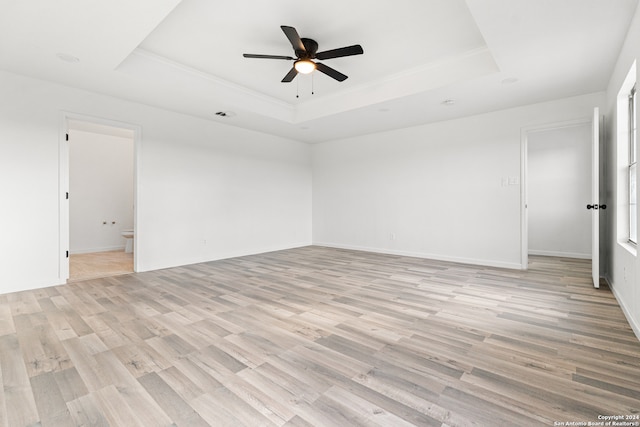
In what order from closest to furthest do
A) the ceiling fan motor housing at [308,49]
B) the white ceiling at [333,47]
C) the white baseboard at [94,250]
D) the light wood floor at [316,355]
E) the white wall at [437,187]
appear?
the light wood floor at [316,355] < the white ceiling at [333,47] < the ceiling fan motor housing at [308,49] < the white wall at [437,187] < the white baseboard at [94,250]

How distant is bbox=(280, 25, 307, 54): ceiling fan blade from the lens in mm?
2624

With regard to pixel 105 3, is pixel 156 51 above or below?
above

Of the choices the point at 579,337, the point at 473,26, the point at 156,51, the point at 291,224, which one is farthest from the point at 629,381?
the point at 291,224

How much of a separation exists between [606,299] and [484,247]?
1.98m

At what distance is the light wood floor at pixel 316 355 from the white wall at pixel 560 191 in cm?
251

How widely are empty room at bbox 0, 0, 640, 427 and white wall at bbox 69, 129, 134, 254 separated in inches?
1.8

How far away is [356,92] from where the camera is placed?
470cm

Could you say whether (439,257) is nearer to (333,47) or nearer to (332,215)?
(332,215)

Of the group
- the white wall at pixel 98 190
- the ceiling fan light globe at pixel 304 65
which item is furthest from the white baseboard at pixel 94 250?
the ceiling fan light globe at pixel 304 65

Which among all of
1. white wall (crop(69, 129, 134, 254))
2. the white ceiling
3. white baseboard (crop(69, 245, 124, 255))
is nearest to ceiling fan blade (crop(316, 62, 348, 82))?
the white ceiling

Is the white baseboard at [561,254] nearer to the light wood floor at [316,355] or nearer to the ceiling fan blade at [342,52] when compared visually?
the light wood floor at [316,355]

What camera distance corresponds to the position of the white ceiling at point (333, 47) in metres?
2.51

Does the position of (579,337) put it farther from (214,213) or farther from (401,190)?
(214,213)

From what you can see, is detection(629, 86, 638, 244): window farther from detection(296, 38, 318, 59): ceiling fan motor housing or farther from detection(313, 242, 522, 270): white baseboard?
detection(296, 38, 318, 59): ceiling fan motor housing
